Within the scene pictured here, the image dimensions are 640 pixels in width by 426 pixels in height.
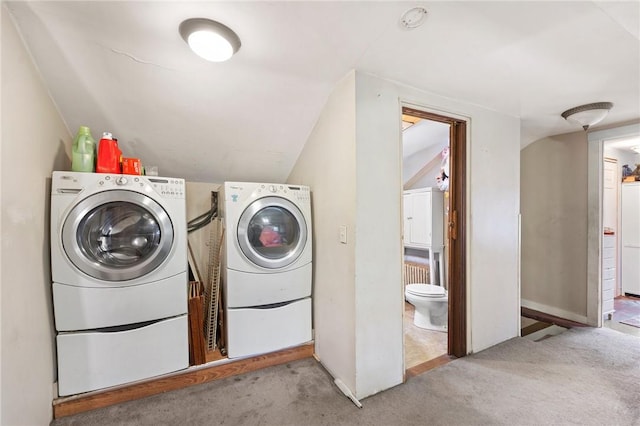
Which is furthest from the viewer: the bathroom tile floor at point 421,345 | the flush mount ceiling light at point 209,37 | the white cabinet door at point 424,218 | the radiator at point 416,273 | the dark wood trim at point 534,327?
the radiator at point 416,273

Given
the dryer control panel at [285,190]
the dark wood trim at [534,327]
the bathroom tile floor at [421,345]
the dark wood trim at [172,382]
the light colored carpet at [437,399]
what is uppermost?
the dryer control panel at [285,190]

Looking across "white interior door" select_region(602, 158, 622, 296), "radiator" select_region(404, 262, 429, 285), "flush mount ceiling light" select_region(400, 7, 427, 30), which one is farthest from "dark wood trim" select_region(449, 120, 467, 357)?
"white interior door" select_region(602, 158, 622, 296)

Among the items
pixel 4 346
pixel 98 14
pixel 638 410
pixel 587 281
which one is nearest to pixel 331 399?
pixel 4 346

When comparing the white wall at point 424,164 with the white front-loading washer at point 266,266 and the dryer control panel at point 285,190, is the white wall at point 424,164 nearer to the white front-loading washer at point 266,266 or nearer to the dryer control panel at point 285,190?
the dryer control panel at point 285,190

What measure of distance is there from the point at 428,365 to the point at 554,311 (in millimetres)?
2107

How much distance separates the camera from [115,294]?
1.55 metres

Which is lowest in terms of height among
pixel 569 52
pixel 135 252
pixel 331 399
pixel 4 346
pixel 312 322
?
pixel 331 399

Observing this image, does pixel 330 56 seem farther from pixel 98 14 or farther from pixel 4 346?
pixel 4 346

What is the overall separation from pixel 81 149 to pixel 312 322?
1.90 m

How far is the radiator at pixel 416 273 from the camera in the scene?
10.9 ft

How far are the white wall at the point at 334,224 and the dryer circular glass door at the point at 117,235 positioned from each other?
102cm

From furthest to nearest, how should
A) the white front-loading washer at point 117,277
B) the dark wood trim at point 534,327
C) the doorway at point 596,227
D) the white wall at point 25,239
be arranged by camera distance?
1. the dark wood trim at point 534,327
2. the doorway at point 596,227
3. the white front-loading washer at point 117,277
4. the white wall at point 25,239

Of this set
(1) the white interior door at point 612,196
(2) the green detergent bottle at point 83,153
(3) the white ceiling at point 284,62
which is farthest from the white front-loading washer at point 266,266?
(1) the white interior door at point 612,196

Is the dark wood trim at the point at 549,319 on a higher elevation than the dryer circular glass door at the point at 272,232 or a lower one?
lower
